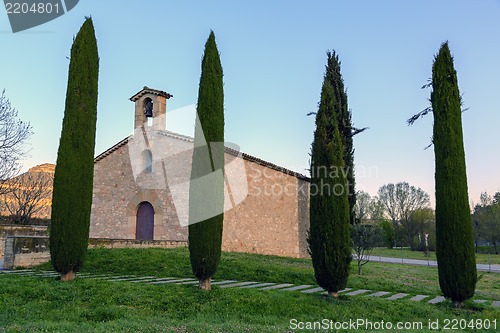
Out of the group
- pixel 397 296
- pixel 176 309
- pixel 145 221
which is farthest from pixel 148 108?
pixel 397 296

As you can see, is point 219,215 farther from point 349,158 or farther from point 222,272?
point 349,158

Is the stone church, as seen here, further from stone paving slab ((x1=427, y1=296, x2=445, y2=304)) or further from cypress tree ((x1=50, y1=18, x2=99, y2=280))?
stone paving slab ((x1=427, y1=296, x2=445, y2=304))

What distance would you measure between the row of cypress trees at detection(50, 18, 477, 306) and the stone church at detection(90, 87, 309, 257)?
903 centimetres

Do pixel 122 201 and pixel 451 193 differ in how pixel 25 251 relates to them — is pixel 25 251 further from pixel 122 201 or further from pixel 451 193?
pixel 451 193

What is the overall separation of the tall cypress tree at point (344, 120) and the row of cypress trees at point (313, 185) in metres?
9.60

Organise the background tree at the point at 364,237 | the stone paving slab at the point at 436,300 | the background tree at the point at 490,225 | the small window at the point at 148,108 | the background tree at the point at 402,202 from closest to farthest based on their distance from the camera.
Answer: the stone paving slab at the point at 436,300 → the background tree at the point at 364,237 → the small window at the point at 148,108 → the background tree at the point at 490,225 → the background tree at the point at 402,202

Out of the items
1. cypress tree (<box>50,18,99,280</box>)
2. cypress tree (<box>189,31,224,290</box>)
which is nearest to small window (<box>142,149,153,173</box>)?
cypress tree (<box>50,18,99,280</box>)

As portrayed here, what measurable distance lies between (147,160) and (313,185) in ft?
41.7

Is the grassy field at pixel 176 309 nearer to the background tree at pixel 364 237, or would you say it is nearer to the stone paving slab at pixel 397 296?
the stone paving slab at pixel 397 296

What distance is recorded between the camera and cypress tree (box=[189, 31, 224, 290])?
8383 millimetres

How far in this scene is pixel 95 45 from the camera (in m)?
9.75

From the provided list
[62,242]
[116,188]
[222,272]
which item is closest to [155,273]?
[222,272]

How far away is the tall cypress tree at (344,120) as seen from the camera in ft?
63.3

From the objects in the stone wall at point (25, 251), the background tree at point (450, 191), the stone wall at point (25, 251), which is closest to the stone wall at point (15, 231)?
the stone wall at point (25, 251)
